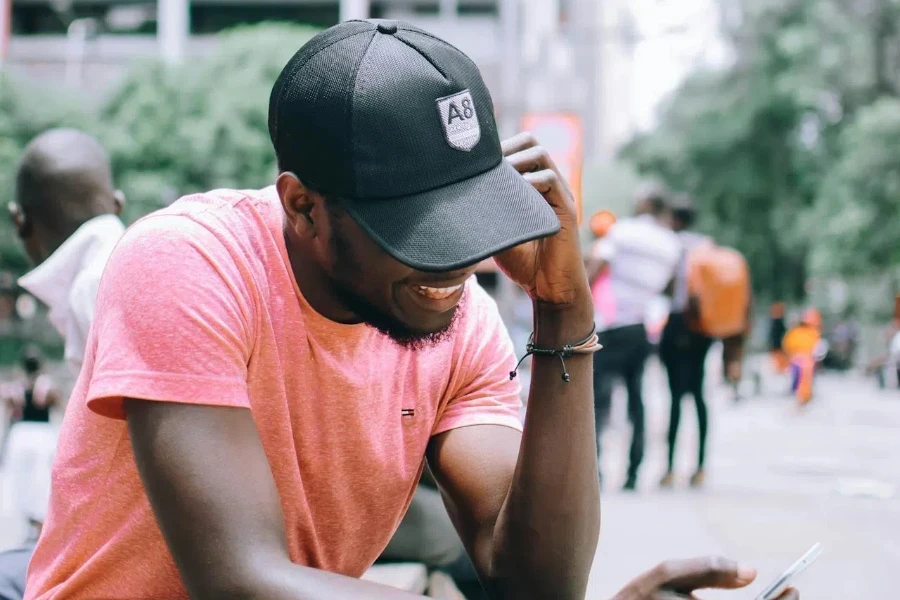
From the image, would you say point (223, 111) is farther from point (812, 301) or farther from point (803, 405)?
point (812, 301)

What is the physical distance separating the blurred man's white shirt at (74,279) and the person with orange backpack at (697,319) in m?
5.16

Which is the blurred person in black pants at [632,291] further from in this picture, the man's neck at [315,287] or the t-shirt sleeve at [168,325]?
the t-shirt sleeve at [168,325]

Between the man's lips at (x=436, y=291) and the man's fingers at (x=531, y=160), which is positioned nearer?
the man's lips at (x=436, y=291)

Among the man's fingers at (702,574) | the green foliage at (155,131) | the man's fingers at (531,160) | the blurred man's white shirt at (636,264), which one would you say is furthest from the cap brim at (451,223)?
the green foliage at (155,131)

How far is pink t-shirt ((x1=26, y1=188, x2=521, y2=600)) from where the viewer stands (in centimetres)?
155

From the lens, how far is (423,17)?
40094mm

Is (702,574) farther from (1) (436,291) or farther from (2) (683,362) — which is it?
(2) (683,362)

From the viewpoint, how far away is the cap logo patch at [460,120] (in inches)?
64.1

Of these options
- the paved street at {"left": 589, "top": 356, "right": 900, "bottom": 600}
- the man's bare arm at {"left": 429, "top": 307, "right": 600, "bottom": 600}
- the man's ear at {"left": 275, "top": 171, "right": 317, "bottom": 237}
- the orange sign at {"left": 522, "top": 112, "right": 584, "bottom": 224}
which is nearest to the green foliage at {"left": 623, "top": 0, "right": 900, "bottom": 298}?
the orange sign at {"left": 522, "top": 112, "right": 584, "bottom": 224}

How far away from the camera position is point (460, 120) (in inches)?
65.0

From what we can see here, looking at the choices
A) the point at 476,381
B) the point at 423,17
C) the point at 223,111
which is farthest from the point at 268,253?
the point at 423,17

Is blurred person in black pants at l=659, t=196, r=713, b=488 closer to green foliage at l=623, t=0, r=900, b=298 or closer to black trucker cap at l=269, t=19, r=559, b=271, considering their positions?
black trucker cap at l=269, t=19, r=559, b=271

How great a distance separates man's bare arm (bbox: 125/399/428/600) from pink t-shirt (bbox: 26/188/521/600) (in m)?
0.04

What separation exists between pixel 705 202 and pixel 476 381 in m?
33.8
